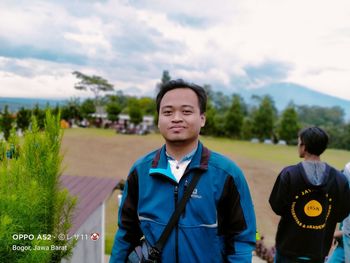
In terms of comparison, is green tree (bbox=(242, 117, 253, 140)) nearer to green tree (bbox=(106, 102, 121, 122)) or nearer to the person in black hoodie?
green tree (bbox=(106, 102, 121, 122))

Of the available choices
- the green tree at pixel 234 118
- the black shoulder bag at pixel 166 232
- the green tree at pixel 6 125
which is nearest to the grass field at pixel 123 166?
the green tree at pixel 6 125

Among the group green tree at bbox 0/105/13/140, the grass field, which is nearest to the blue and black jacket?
green tree at bbox 0/105/13/140

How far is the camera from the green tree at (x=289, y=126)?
27125 mm

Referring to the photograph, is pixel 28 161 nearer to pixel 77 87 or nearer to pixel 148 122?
pixel 148 122

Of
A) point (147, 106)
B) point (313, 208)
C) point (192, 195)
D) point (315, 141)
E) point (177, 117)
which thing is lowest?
point (313, 208)

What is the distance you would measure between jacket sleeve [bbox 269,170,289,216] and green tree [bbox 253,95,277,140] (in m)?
26.9

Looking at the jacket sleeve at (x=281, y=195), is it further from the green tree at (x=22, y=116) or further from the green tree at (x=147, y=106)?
the green tree at (x=147, y=106)

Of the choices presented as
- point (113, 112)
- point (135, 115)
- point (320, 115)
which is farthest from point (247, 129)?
point (320, 115)

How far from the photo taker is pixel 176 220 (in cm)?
143

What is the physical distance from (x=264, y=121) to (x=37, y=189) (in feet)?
91.7

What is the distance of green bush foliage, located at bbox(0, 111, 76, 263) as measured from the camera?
6.40 feet

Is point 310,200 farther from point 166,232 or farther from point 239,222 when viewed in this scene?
point 166,232

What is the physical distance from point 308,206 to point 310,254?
0.38m

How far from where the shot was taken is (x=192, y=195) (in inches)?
56.7
